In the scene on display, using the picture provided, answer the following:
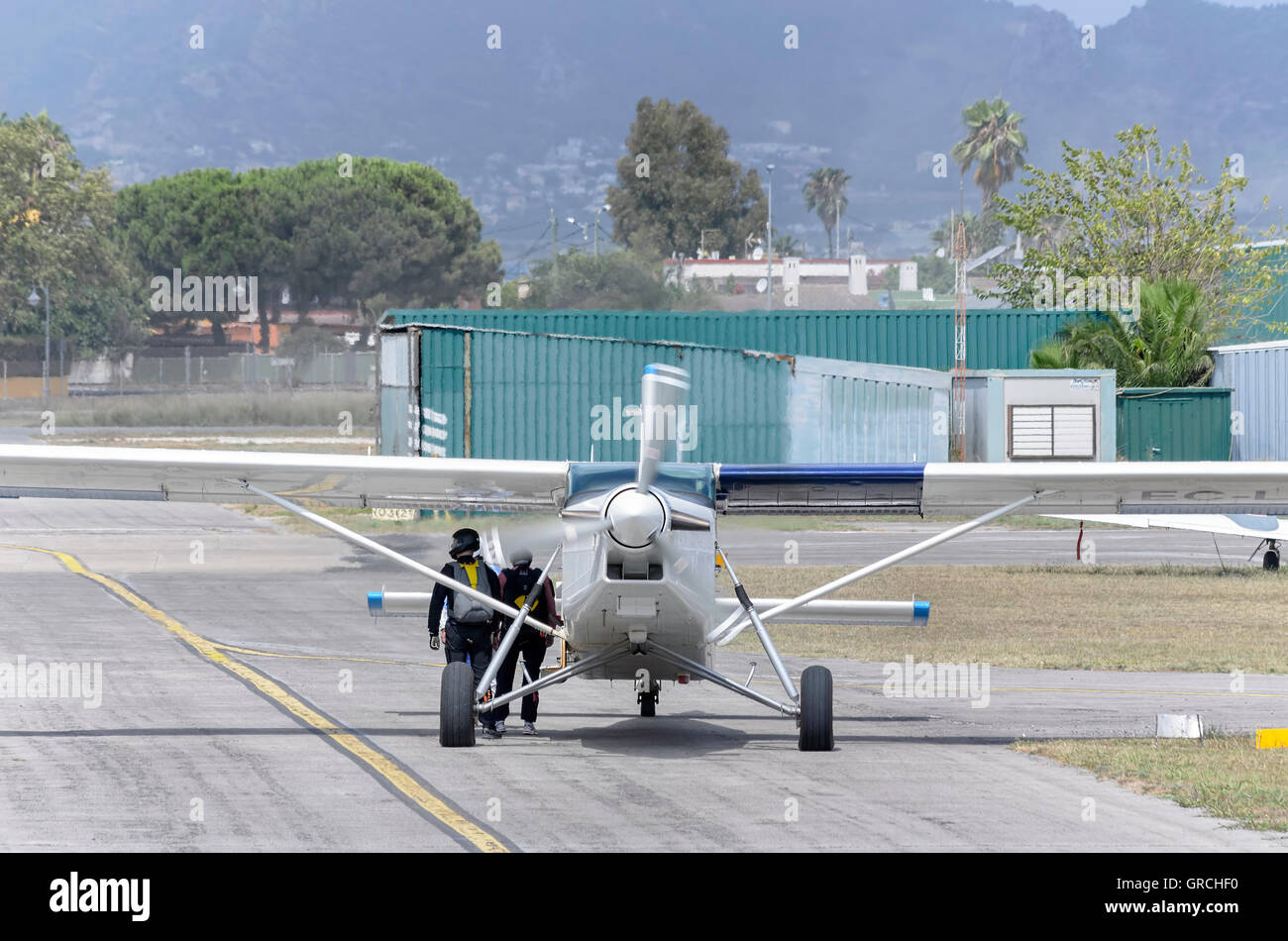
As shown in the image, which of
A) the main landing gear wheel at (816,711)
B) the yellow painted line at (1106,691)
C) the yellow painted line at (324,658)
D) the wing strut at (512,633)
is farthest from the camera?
the yellow painted line at (324,658)

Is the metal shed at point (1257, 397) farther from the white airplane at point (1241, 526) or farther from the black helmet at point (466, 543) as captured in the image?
the black helmet at point (466, 543)

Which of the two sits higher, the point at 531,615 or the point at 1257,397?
the point at 1257,397

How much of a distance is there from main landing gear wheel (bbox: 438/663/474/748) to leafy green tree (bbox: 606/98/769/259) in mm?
98223

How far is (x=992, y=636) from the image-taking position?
19.0 m

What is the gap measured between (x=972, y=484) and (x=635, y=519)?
3.69 metres

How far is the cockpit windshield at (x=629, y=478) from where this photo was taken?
11.6 m

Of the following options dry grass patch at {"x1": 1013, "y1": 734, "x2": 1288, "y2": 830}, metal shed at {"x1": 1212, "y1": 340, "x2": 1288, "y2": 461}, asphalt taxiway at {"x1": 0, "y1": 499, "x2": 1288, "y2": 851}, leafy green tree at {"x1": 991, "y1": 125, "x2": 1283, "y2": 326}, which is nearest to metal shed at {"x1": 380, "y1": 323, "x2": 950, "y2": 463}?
metal shed at {"x1": 1212, "y1": 340, "x2": 1288, "y2": 461}

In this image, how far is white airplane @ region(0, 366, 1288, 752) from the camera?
11055 mm

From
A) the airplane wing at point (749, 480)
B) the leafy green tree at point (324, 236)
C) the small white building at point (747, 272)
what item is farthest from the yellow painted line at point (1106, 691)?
the leafy green tree at point (324, 236)

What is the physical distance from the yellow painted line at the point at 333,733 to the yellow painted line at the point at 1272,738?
6.28 metres

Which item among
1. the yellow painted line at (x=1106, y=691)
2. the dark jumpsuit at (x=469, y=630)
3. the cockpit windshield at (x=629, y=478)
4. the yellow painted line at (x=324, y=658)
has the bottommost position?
the yellow painted line at (x=1106, y=691)

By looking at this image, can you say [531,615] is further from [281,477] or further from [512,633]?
[281,477]

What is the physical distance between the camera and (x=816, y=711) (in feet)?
38.5

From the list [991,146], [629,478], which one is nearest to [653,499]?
[629,478]
